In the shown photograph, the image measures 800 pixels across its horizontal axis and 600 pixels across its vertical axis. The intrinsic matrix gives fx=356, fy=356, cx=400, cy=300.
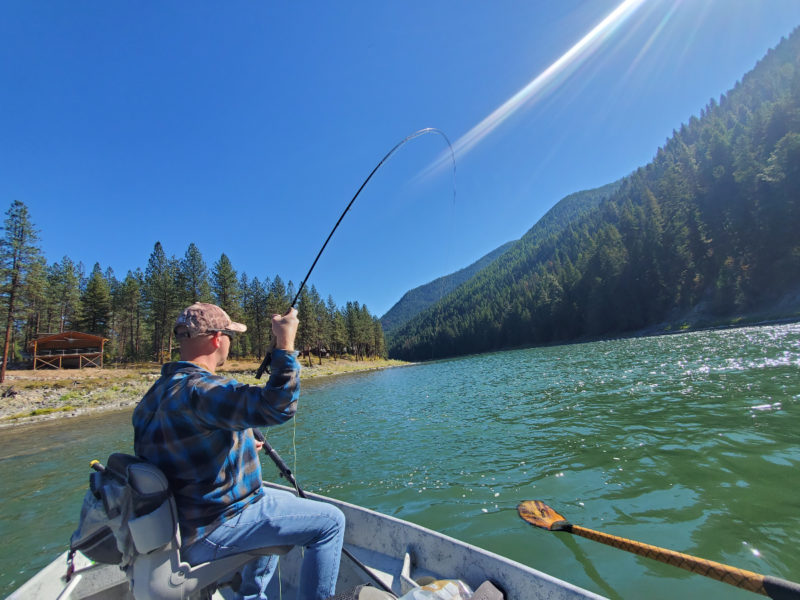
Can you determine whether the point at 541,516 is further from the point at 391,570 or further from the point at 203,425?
the point at 203,425

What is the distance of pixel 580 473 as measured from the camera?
782 cm

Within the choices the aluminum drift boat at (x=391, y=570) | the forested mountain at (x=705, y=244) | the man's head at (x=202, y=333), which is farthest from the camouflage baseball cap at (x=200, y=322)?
the forested mountain at (x=705, y=244)

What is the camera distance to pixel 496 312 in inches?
5699

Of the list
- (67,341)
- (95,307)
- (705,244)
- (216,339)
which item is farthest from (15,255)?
(705,244)

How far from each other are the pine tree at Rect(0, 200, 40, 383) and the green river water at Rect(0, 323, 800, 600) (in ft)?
107

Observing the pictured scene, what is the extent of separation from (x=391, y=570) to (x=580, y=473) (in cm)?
539

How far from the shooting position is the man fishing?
7.73 ft

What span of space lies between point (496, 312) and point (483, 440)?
13826cm

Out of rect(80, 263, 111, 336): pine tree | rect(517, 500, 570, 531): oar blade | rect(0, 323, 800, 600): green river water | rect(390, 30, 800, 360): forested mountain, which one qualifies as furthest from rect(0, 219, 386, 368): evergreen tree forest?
rect(390, 30, 800, 360): forested mountain

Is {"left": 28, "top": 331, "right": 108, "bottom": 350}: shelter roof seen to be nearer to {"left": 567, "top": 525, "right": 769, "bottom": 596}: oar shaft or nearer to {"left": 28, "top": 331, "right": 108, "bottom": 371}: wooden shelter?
{"left": 28, "top": 331, "right": 108, "bottom": 371}: wooden shelter

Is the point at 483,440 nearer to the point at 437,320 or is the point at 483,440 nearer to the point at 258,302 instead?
the point at 258,302

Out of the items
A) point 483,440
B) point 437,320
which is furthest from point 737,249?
point 437,320

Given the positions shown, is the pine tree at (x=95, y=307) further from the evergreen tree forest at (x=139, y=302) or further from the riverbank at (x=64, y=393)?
the riverbank at (x=64, y=393)

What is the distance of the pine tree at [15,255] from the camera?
39031mm
